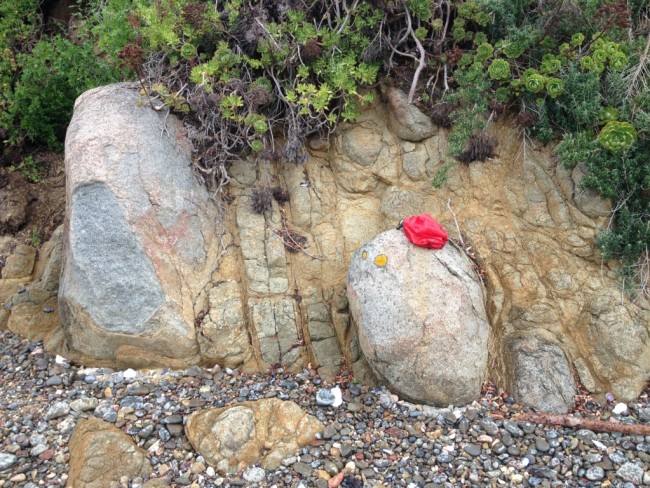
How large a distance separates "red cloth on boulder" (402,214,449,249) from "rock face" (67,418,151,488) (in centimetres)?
238

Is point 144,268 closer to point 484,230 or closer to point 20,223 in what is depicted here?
point 20,223

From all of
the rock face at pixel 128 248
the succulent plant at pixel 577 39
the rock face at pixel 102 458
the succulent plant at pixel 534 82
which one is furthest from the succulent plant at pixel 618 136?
the rock face at pixel 102 458

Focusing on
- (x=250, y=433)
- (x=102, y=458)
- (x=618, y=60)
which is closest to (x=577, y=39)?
(x=618, y=60)

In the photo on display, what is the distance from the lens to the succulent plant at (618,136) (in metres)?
4.17

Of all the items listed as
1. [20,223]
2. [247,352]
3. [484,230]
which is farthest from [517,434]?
[20,223]

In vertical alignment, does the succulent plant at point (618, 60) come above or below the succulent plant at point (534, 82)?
above

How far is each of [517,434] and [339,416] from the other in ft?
3.96

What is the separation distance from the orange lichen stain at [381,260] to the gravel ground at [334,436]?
93 cm

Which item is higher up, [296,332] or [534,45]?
[534,45]

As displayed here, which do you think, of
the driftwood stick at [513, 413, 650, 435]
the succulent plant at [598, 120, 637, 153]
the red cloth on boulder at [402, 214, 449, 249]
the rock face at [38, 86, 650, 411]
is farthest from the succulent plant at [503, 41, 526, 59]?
the driftwood stick at [513, 413, 650, 435]

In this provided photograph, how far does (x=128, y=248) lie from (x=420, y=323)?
7.45ft

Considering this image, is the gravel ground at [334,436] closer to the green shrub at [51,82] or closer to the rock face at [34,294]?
the rock face at [34,294]

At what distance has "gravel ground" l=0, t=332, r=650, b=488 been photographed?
3592 mm

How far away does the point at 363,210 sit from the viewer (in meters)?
5.03
